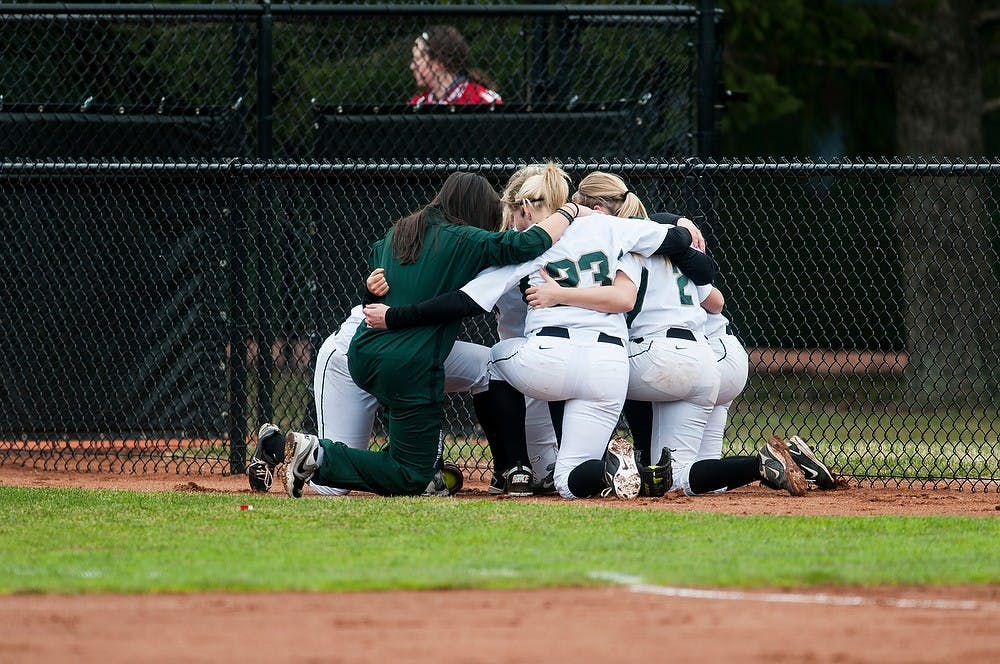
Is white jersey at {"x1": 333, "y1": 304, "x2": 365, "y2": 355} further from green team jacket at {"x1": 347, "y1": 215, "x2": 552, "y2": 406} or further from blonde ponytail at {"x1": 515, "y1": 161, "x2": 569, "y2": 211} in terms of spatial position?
blonde ponytail at {"x1": 515, "y1": 161, "x2": 569, "y2": 211}

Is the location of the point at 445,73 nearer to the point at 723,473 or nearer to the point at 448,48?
the point at 448,48

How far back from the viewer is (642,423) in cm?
754

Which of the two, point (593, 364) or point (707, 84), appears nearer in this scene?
point (593, 364)

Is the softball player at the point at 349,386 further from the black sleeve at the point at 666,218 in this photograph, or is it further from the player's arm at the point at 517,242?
the black sleeve at the point at 666,218

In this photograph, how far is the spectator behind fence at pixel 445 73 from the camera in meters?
9.13

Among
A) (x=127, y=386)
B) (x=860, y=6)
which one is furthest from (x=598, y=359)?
(x=860, y=6)

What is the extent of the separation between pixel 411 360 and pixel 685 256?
Answer: 1.44 m

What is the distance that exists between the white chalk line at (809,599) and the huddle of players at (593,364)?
7.49 ft

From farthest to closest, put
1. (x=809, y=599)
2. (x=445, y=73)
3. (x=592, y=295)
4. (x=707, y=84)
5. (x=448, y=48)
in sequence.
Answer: (x=445, y=73), (x=448, y=48), (x=707, y=84), (x=592, y=295), (x=809, y=599)

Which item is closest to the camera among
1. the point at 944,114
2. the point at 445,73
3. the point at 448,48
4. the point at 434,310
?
the point at 434,310

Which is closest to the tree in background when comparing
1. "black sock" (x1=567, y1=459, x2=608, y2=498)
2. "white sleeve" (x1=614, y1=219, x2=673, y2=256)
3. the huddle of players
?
the huddle of players

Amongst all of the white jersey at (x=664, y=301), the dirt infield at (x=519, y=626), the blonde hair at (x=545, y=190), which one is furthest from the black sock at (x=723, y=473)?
the dirt infield at (x=519, y=626)

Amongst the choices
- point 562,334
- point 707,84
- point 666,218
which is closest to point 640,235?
point 666,218

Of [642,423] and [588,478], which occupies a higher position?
[642,423]
